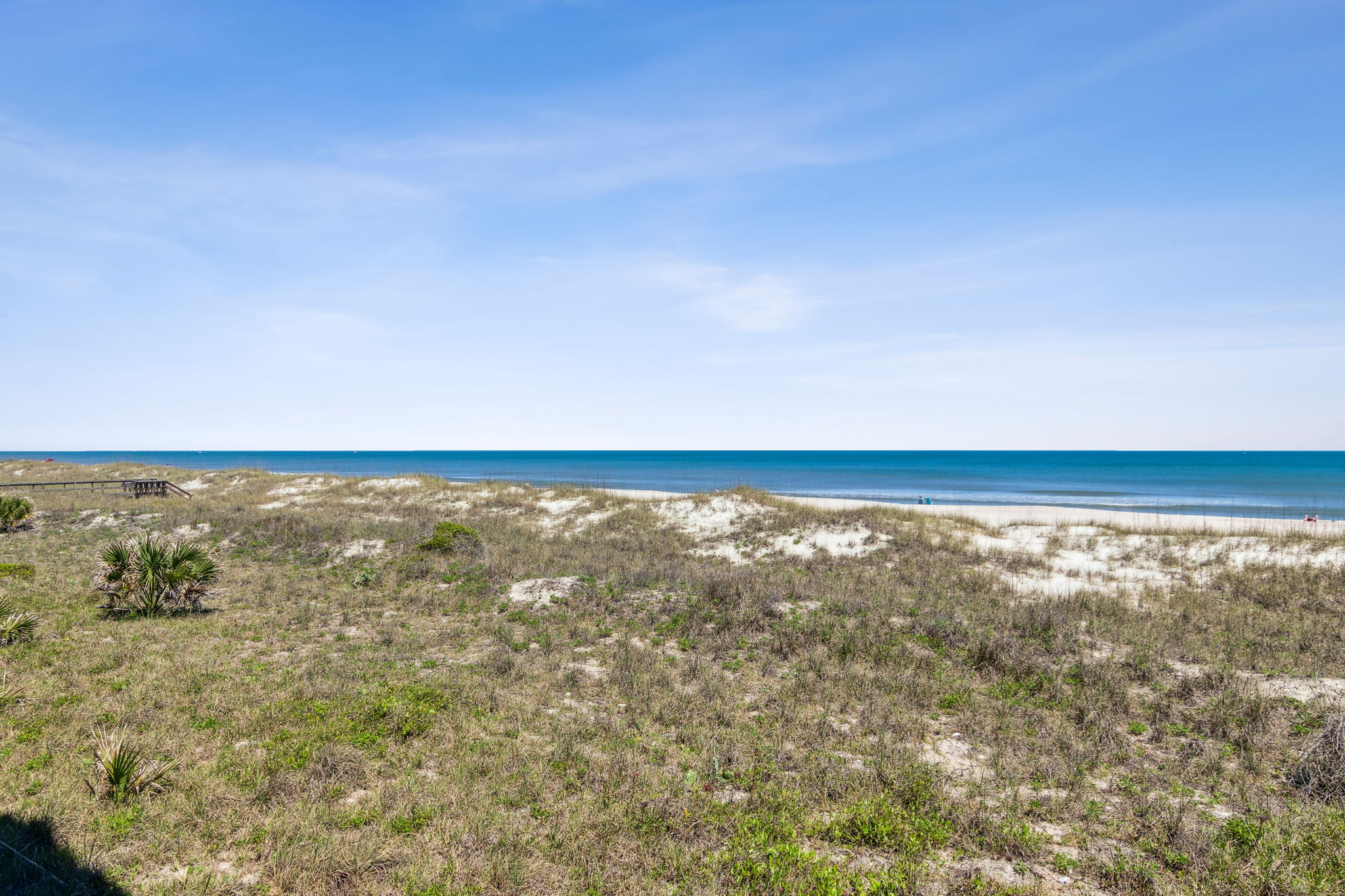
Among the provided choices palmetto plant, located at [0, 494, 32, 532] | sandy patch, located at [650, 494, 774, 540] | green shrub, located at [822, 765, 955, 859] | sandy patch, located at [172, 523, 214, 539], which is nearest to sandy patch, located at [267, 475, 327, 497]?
palmetto plant, located at [0, 494, 32, 532]

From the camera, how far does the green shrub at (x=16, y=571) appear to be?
17.3m

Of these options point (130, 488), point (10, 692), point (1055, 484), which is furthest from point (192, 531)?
point (1055, 484)

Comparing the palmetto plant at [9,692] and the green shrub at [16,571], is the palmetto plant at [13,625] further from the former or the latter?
the green shrub at [16,571]

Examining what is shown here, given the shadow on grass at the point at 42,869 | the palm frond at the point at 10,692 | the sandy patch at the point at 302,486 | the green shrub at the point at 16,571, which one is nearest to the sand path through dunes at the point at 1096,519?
the green shrub at the point at 16,571

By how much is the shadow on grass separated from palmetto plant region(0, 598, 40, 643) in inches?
338

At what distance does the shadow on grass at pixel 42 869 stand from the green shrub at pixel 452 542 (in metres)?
14.7

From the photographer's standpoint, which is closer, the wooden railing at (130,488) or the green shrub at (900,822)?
the green shrub at (900,822)

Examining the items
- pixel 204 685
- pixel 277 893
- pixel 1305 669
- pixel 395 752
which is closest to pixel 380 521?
pixel 204 685

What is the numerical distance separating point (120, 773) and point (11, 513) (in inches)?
1188

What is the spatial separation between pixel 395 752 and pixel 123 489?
47018mm

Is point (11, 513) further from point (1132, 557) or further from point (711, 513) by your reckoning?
point (1132, 557)

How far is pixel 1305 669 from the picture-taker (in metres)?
10.9

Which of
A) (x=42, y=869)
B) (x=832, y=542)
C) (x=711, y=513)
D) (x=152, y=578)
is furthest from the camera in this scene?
(x=711, y=513)

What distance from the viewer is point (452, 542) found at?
827 inches
